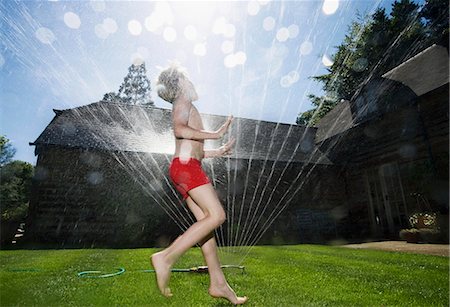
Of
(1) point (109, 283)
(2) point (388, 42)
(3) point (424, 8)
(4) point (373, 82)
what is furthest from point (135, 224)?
(3) point (424, 8)

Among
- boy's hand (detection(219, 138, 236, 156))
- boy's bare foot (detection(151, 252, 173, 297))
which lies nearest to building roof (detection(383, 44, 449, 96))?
boy's hand (detection(219, 138, 236, 156))

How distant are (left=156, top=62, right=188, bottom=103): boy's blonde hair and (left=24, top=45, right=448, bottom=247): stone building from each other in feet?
34.3

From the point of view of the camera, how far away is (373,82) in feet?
51.5

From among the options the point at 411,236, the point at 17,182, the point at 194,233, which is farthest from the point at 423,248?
the point at 17,182

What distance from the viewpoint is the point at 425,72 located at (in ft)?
41.9

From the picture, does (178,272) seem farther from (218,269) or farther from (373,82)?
(373,82)

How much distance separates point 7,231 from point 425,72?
17950 millimetres

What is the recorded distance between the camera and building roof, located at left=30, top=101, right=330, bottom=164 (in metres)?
13.0

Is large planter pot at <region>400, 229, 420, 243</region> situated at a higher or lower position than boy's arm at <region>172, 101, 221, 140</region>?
lower

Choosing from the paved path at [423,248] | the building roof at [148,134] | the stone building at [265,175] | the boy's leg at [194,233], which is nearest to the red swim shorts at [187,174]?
the boy's leg at [194,233]

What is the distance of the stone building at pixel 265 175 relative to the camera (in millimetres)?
11648

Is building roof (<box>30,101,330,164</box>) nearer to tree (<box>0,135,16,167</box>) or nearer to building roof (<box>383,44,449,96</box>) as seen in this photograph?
building roof (<box>383,44,449,96</box>)

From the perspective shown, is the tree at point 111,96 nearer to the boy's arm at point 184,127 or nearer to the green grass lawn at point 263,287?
the green grass lawn at point 263,287

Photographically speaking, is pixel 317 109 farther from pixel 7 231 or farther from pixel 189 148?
pixel 189 148
